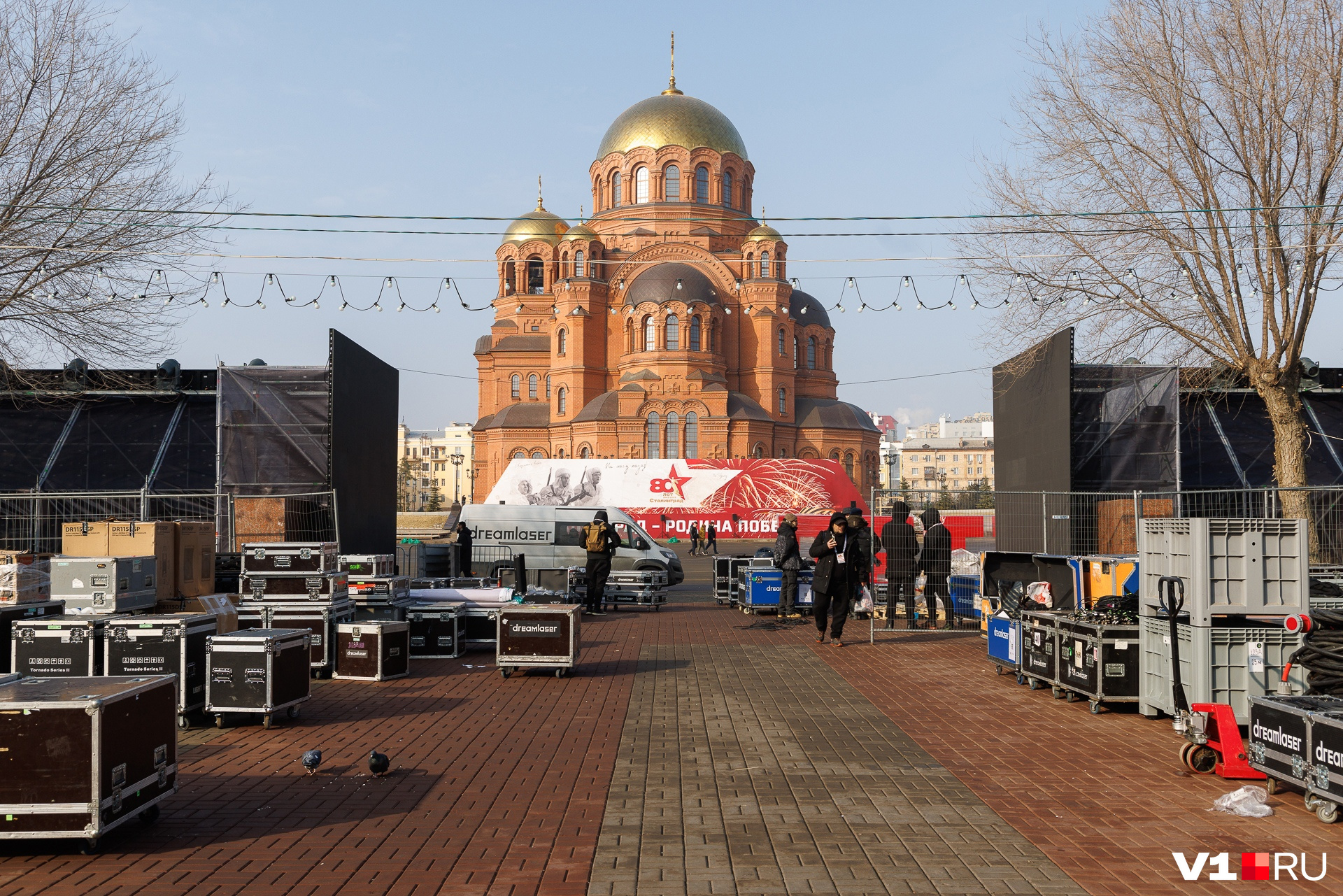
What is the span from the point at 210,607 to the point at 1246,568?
35.0 feet

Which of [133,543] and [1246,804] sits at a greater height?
[133,543]

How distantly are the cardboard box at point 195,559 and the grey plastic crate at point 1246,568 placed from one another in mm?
11099

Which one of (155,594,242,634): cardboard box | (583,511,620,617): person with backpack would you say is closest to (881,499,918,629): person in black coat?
(583,511,620,617): person with backpack

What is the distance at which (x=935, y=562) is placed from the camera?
15.7 meters

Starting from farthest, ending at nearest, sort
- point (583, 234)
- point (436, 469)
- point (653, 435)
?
point (436, 469) < point (583, 234) < point (653, 435)

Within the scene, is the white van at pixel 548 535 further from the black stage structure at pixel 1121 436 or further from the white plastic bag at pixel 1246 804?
the white plastic bag at pixel 1246 804

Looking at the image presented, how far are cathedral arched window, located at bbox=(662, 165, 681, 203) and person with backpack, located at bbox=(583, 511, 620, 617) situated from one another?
4558 cm

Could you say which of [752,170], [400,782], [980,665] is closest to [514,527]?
[980,665]

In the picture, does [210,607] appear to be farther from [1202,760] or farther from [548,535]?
[548,535]

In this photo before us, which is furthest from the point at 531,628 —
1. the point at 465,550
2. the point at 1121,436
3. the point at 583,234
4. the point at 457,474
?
the point at 457,474

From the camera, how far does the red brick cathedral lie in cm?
5491

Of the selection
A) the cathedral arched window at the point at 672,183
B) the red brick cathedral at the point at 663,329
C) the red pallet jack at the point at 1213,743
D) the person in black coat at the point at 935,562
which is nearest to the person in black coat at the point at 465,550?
the person in black coat at the point at 935,562

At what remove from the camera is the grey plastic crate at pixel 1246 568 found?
7.97 meters

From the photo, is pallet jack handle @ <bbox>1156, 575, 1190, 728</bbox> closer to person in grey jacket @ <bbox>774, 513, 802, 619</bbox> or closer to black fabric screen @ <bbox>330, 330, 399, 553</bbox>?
person in grey jacket @ <bbox>774, 513, 802, 619</bbox>
